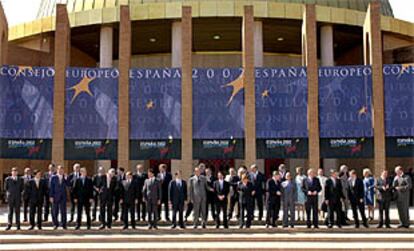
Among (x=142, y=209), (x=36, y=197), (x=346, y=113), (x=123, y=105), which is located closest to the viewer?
(x=36, y=197)

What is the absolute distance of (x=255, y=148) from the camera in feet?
70.8

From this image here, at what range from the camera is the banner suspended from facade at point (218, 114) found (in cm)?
2155

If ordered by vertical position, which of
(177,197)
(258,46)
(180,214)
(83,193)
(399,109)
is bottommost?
(180,214)

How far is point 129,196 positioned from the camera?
13680 millimetres

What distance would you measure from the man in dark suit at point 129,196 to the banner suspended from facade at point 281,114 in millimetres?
8772

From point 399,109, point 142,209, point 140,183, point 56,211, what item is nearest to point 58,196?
point 56,211

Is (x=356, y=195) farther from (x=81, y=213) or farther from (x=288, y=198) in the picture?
(x=81, y=213)

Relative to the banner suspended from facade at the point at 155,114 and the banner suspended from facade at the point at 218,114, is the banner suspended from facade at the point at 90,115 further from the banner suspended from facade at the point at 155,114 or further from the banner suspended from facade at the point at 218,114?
the banner suspended from facade at the point at 218,114

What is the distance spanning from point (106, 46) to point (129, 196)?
13677mm

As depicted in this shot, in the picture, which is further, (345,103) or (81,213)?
(345,103)

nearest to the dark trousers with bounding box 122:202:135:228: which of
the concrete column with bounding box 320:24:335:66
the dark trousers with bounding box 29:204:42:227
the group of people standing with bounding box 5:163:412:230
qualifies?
the group of people standing with bounding box 5:163:412:230

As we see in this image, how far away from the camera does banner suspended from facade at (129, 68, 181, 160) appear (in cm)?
2158

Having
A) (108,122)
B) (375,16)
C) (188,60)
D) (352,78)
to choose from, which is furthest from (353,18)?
(108,122)

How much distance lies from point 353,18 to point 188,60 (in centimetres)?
896
